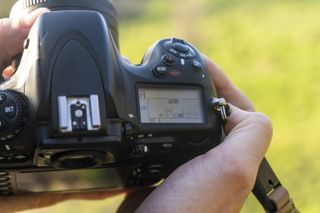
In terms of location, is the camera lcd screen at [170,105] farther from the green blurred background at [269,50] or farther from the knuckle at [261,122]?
the green blurred background at [269,50]

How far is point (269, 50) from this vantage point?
1.44 meters

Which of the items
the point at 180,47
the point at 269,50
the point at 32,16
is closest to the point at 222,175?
the point at 180,47

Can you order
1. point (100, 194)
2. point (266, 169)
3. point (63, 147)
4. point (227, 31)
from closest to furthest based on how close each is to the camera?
point (63, 147)
point (266, 169)
point (100, 194)
point (227, 31)

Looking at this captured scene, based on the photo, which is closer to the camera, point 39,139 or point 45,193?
point 39,139

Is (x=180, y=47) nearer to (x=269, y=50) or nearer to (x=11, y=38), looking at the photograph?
(x=11, y=38)

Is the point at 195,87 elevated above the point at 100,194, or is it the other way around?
the point at 195,87

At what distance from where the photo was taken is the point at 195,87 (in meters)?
0.58

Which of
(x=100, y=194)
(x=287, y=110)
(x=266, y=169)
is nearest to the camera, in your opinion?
(x=266, y=169)

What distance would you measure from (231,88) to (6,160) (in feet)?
0.88

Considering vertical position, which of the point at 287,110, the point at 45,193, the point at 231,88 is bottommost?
the point at 287,110

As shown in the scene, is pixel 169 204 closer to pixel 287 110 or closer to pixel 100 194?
pixel 100 194

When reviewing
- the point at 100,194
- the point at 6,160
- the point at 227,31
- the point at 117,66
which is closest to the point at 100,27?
the point at 117,66

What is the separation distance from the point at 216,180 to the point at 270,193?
90mm

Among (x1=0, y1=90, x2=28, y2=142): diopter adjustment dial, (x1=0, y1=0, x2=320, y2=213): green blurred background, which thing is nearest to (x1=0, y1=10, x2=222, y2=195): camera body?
(x1=0, y1=90, x2=28, y2=142): diopter adjustment dial
